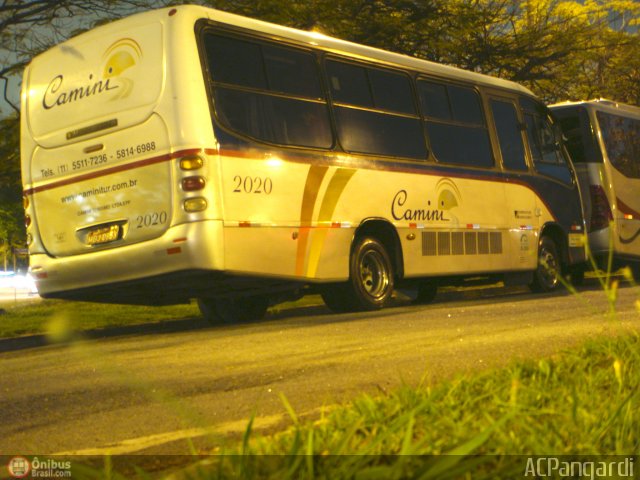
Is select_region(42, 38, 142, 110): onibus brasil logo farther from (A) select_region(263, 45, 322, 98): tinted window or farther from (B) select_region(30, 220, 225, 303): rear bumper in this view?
(B) select_region(30, 220, 225, 303): rear bumper

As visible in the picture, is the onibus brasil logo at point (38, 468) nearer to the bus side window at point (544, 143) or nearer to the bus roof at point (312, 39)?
the bus roof at point (312, 39)

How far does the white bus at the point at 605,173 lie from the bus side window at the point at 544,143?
3.66ft

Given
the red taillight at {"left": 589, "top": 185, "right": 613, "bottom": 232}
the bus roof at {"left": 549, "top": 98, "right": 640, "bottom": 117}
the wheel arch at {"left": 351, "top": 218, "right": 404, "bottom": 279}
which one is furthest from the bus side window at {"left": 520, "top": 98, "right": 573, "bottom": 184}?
the wheel arch at {"left": 351, "top": 218, "right": 404, "bottom": 279}

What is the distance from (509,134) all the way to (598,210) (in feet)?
9.83

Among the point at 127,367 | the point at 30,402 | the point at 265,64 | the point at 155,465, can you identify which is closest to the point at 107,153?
the point at 265,64

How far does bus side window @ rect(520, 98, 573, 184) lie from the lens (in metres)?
16.9

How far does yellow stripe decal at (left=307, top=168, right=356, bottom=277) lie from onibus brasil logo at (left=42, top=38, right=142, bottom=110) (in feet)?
7.85

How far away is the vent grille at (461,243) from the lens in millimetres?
14023

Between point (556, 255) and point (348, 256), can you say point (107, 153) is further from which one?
point (556, 255)

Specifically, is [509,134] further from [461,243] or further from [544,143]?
[461,243]

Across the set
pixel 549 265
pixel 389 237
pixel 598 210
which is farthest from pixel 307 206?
pixel 598 210

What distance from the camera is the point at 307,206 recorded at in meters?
11.9

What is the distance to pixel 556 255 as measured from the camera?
1700 centimetres

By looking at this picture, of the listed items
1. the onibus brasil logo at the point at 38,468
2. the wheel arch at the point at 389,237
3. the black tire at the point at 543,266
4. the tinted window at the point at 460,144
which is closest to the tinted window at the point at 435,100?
the tinted window at the point at 460,144
